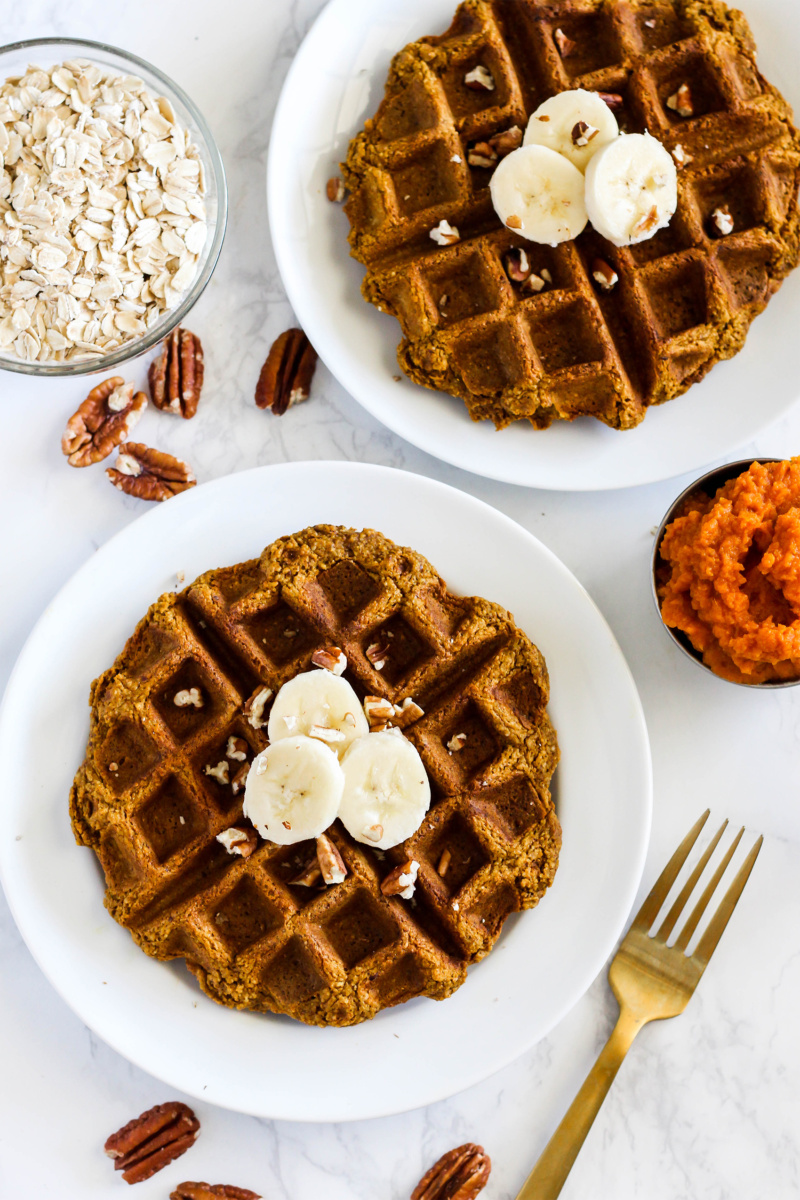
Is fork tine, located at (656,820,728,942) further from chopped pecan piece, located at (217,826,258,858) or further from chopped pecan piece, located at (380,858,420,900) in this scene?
chopped pecan piece, located at (217,826,258,858)

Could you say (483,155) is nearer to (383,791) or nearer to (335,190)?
(335,190)

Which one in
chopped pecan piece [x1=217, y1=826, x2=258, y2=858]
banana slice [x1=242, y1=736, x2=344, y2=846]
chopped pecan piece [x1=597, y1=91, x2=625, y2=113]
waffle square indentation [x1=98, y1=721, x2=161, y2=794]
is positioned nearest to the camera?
banana slice [x1=242, y1=736, x2=344, y2=846]

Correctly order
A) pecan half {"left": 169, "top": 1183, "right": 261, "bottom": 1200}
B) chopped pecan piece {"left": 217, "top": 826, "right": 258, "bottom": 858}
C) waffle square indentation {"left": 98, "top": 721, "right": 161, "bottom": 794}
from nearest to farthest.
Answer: chopped pecan piece {"left": 217, "top": 826, "right": 258, "bottom": 858}, waffle square indentation {"left": 98, "top": 721, "right": 161, "bottom": 794}, pecan half {"left": 169, "top": 1183, "right": 261, "bottom": 1200}

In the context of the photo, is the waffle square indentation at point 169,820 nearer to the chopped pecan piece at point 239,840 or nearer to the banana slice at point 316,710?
the chopped pecan piece at point 239,840

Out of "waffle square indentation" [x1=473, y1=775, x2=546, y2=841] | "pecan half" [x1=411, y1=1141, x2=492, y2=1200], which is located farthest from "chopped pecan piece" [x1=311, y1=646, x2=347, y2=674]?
"pecan half" [x1=411, y1=1141, x2=492, y2=1200]

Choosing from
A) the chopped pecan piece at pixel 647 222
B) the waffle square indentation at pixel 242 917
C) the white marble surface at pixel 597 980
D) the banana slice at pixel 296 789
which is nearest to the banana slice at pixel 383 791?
the banana slice at pixel 296 789

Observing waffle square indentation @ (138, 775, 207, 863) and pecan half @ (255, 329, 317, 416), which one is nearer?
waffle square indentation @ (138, 775, 207, 863)
